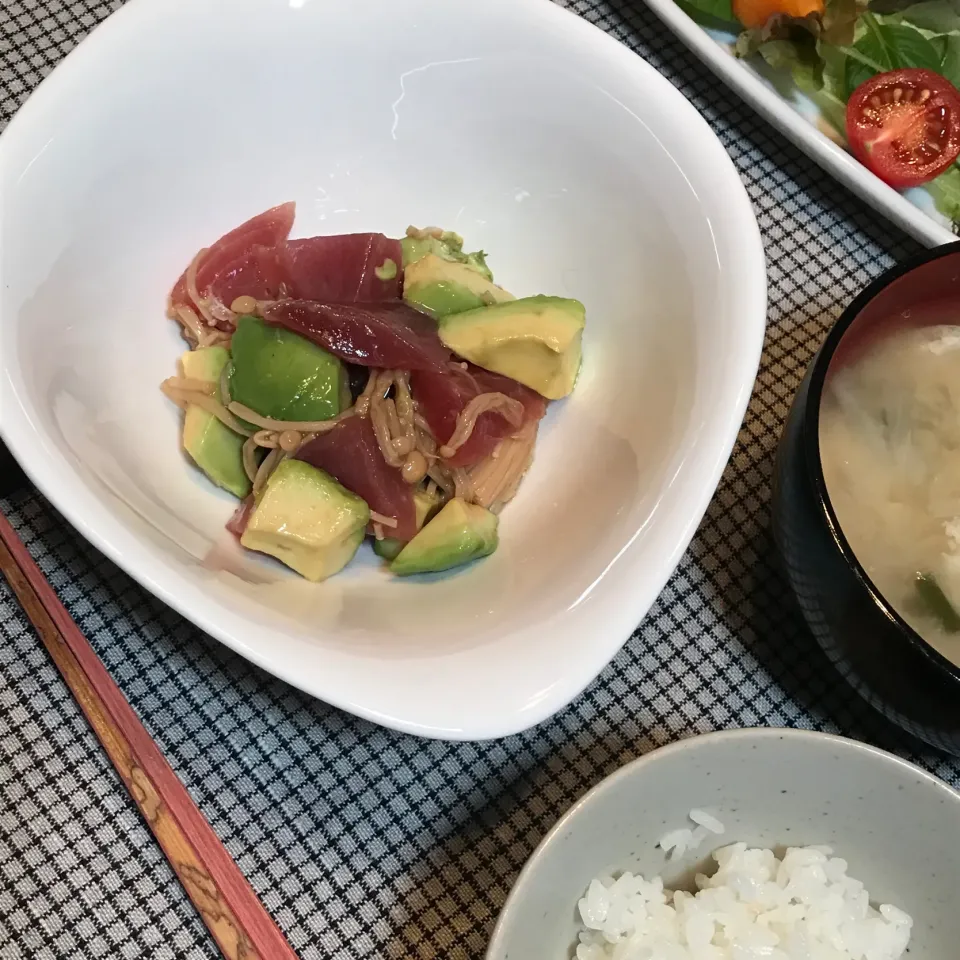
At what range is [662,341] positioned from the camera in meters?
1.29

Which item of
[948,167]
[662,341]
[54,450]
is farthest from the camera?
[948,167]

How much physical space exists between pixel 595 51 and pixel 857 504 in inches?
28.8

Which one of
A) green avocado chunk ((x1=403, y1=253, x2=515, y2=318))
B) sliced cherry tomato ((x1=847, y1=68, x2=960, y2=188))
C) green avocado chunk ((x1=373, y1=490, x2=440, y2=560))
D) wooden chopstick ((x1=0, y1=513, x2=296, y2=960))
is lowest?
wooden chopstick ((x1=0, y1=513, x2=296, y2=960))

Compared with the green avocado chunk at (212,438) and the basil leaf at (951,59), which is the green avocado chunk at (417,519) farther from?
the basil leaf at (951,59)

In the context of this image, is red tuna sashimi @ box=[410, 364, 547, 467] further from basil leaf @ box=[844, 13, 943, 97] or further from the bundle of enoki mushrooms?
basil leaf @ box=[844, 13, 943, 97]

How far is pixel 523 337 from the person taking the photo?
1243mm

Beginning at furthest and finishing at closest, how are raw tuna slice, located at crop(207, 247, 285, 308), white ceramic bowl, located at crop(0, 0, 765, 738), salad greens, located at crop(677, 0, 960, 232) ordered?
salad greens, located at crop(677, 0, 960, 232) → raw tuna slice, located at crop(207, 247, 285, 308) → white ceramic bowl, located at crop(0, 0, 765, 738)

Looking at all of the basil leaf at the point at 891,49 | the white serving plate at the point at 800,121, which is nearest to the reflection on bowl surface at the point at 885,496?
the white serving plate at the point at 800,121

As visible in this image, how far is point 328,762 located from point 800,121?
1.32 metres

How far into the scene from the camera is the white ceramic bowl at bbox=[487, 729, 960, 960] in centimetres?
102

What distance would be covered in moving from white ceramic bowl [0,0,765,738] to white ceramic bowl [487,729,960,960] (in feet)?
0.54

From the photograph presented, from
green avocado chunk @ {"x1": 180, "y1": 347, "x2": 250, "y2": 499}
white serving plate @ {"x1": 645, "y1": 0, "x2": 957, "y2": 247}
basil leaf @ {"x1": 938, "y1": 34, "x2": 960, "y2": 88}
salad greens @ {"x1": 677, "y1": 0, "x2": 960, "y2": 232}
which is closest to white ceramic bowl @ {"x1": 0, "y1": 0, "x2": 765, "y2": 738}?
green avocado chunk @ {"x1": 180, "y1": 347, "x2": 250, "y2": 499}

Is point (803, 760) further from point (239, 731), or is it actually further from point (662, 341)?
point (239, 731)

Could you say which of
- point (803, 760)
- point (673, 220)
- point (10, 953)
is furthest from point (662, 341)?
point (10, 953)
